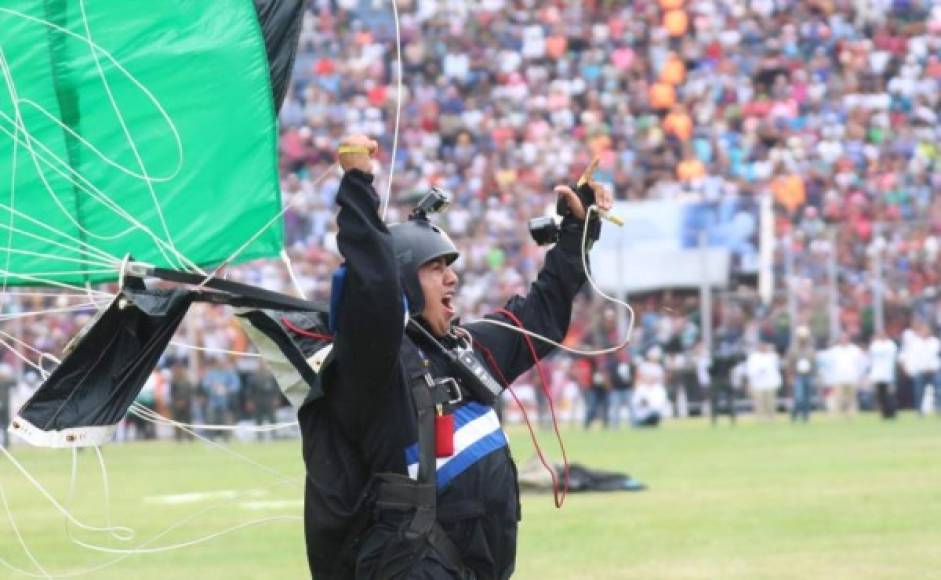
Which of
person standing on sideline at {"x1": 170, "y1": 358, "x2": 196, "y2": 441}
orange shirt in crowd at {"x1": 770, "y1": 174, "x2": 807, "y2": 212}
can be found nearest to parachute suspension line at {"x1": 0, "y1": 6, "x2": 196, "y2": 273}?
person standing on sideline at {"x1": 170, "y1": 358, "x2": 196, "y2": 441}

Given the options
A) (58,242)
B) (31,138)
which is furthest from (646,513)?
(31,138)

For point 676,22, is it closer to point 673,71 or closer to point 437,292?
point 673,71

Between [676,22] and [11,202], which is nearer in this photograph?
[11,202]

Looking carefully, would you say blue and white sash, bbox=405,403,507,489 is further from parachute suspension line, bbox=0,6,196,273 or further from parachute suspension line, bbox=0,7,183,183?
parachute suspension line, bbox=0,7,183,183

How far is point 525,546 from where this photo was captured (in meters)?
13.6

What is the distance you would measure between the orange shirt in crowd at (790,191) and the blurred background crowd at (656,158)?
0.06 meters

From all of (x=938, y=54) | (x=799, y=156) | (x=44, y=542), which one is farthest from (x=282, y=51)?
(x=938, y=54)

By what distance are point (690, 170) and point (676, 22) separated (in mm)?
5452

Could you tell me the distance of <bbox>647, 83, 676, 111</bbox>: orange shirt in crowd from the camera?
3738cm

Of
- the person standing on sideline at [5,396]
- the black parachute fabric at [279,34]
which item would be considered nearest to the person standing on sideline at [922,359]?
the person standing on sideline at [5,396]

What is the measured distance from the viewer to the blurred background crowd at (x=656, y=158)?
101ft

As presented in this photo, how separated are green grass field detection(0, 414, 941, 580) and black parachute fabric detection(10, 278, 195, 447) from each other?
109cm

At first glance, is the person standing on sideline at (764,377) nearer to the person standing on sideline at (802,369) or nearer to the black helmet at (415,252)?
the person standing on sideline at (802,369)

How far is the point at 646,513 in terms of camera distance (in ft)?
51.5
